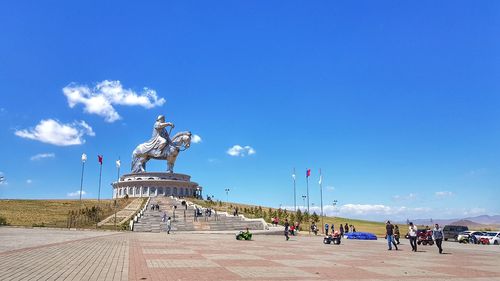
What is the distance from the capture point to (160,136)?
88.4 metres

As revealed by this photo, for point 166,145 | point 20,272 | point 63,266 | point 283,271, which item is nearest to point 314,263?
point 283,271

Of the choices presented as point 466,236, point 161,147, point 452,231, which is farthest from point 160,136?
point 466,236

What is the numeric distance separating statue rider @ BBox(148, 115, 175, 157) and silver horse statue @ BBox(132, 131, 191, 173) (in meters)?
0.47

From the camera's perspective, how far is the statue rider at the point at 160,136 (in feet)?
285

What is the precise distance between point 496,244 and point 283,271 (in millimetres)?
30652

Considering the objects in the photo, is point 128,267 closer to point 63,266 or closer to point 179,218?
point 63,266

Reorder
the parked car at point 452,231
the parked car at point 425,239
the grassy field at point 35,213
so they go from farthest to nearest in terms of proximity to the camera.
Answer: the grassy field at point 35,213 → the parked car at point 452,231 → the parked car at point 425,239

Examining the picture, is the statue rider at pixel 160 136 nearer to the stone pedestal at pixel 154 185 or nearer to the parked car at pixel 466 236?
the stone pedestal at pixel 154 185

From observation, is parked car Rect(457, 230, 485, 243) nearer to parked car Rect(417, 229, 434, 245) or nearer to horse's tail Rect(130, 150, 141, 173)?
parked car Rect(417, 229, 434, 245)

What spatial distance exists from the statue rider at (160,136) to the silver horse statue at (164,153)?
0.47m

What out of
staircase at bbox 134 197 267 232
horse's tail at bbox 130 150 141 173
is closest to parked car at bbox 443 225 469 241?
staircase at bbox 134 197 267 232

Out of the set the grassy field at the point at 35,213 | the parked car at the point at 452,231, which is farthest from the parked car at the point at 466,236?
the grassy field at the point at 35,213

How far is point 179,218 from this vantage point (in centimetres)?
4809

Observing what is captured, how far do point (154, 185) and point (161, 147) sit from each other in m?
9.43
